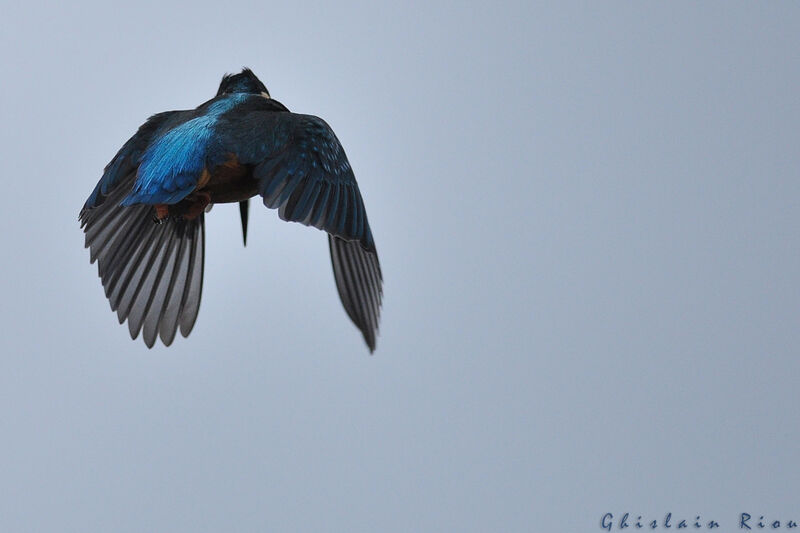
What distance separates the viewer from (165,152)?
26.7 feet

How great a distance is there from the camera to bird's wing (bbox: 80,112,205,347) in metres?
8.73

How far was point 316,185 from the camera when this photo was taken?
26.8ft

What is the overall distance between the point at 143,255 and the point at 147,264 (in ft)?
0.15

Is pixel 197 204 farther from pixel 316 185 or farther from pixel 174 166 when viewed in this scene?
pixel 316 185

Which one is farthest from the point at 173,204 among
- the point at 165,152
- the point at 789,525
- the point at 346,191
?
the point at 789,525

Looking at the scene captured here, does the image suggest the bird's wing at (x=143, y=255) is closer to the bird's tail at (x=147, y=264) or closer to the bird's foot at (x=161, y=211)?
the bird's tail at (x=147, y=264)

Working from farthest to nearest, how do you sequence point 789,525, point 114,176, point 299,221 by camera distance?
point 789,525, point 114,176, point 299,221

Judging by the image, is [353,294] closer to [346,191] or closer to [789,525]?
[346,191]

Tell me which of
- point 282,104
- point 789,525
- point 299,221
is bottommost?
point 789,525

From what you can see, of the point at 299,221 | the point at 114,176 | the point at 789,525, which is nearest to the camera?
the point at 299,221

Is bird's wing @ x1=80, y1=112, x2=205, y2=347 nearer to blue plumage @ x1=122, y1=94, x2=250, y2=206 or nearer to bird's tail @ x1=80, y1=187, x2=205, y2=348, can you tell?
bird's tail @ x1=80, y1=187, x2=205, y2=348

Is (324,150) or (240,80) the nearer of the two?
(324,150)

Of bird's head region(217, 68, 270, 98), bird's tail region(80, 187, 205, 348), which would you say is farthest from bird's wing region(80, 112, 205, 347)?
bird's head region(217, 68, 270, 98)

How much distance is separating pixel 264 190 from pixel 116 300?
1.22m
